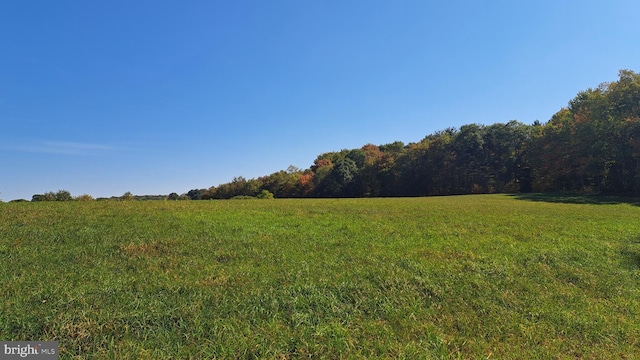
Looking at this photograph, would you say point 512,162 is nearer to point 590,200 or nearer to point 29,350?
point 590,200

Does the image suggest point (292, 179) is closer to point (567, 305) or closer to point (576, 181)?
point (576, 181)

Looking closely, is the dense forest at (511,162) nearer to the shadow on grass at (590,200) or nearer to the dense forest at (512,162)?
the dense forest at (512,162)

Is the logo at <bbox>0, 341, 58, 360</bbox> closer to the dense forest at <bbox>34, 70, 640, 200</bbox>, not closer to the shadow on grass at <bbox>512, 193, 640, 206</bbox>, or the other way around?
the shadow on grass at <bbox>512, 193, 640, 206</bbox>

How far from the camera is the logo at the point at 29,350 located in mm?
3840

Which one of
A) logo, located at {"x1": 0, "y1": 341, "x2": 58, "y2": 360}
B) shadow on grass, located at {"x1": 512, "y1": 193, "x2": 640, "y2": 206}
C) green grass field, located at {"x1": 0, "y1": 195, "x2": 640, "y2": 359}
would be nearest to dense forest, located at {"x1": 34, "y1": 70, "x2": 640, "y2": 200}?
shadow on grass, located at {"x1": 512, "y1": 193, "x2": 640, "y2": 206}

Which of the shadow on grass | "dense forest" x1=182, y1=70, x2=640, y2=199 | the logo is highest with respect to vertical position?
"dense forest" x1=182, y1=70, x2=640, y2=199

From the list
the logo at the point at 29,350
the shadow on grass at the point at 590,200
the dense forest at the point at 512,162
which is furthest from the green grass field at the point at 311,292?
the dense forest at the point at 512,162

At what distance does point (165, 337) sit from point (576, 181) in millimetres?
50913

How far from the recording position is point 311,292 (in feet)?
19.2

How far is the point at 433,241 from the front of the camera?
33.1ft

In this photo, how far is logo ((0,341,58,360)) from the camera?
3.84m

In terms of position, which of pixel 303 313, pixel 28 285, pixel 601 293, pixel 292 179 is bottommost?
pixel 601 293

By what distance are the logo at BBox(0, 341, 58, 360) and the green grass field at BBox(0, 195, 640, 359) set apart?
0.14m

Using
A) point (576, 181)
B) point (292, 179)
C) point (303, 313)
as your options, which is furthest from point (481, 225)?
point (292, 179)
